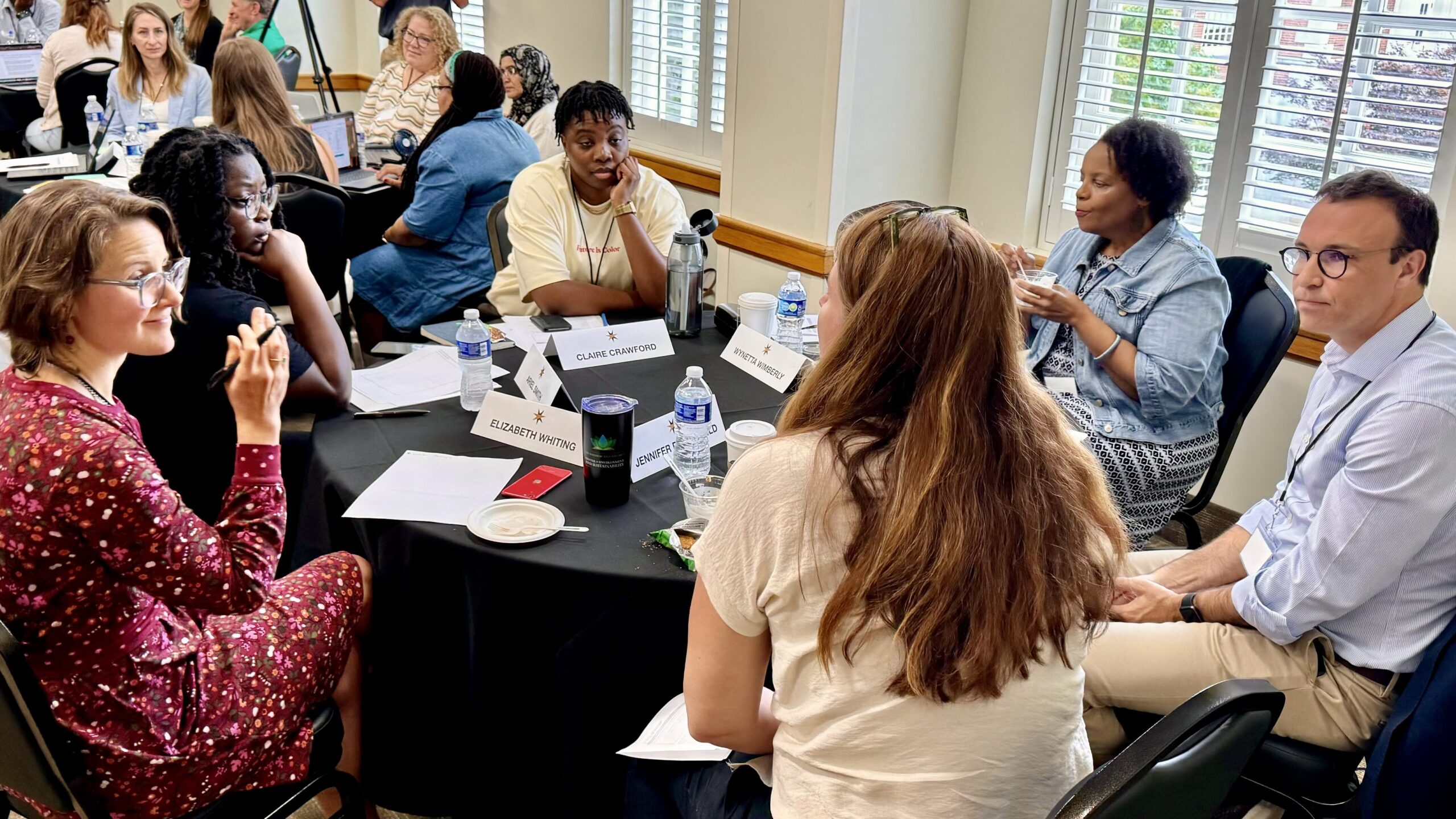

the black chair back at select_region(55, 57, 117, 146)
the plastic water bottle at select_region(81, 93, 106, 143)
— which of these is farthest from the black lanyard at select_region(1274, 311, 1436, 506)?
the black chair back at select_region(55, 57, 117, 146)

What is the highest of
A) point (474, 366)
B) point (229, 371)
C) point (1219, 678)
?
point (229, 371)

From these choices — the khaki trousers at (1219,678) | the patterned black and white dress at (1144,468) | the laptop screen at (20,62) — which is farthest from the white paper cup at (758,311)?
the laptop screen at (20,62)

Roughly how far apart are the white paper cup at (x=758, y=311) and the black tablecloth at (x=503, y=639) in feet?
2.02

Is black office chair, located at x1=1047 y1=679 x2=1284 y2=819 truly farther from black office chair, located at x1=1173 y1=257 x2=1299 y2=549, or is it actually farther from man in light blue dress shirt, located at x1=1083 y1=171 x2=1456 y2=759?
black office chair, located at x1=1173 y1=257 x2=1299 y2=549

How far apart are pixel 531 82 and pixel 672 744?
370cm

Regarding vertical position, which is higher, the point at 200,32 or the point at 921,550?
the point at 200,32

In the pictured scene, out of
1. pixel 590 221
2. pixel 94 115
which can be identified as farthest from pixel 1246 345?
pixel 94 115

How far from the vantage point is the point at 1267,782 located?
5.31ft

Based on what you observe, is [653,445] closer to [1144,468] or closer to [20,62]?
[1144,468]

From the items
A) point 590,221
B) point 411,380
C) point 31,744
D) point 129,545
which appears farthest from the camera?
point 590,221

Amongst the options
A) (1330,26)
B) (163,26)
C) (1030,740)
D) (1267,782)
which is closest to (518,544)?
(1030,740)

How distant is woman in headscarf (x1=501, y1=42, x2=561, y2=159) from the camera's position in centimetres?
449

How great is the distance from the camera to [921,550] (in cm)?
103

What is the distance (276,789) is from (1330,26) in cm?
301
